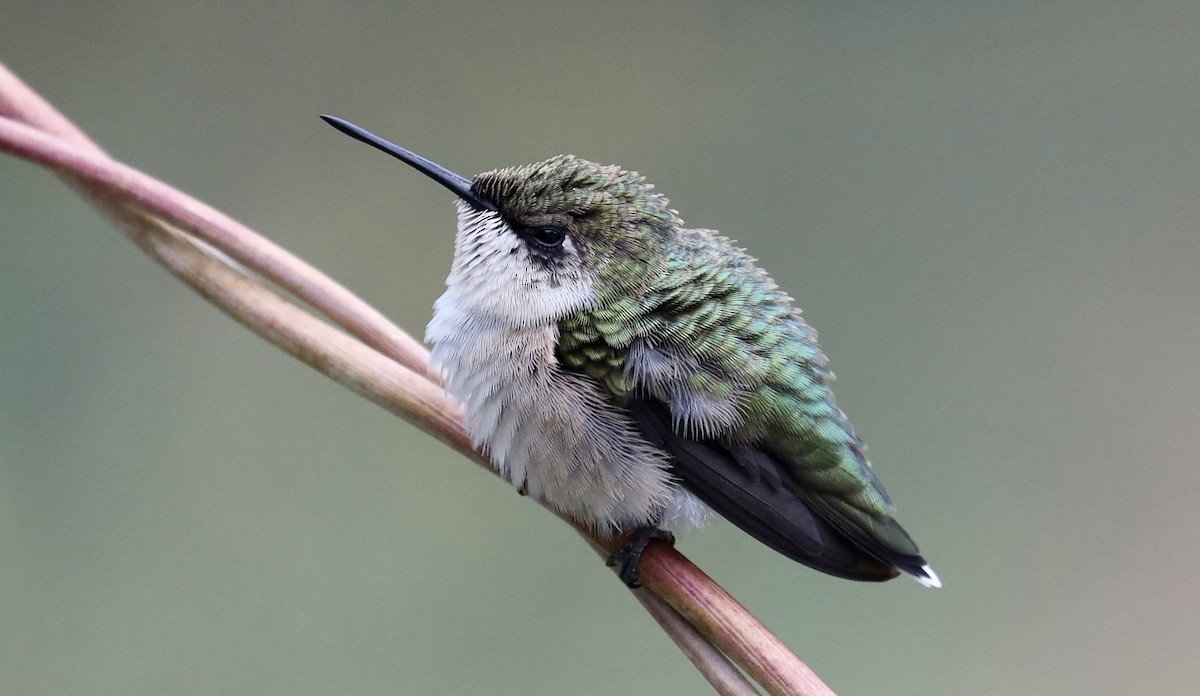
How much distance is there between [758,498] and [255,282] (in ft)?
1.86

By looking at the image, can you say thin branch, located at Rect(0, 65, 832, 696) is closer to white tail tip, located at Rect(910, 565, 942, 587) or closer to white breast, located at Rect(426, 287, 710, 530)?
white breast, located at Rect(426, 287, 710, 530)

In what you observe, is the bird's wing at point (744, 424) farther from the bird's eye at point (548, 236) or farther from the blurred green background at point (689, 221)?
the blurred green background at point (689, 221)

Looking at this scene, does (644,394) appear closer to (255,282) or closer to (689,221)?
(255,282)

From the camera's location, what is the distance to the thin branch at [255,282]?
33.5 inches

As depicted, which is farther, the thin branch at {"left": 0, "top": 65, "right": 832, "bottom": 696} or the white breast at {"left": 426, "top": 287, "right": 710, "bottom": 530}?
the white breast at {"left": 426, "top": 287, "right": 710, "bottom": 530}

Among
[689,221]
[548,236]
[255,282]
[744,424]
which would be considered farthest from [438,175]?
[689,221]

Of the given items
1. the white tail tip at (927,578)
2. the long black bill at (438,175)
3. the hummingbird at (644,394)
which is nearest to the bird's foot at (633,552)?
the hummingbird at (644,394)

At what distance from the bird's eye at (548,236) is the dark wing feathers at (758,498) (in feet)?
0.81

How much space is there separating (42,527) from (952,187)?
275 cm

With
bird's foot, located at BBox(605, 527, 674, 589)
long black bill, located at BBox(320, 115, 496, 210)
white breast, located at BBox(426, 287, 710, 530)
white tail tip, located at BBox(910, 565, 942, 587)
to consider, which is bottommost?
bird's foot, located at BBox(605, 527, 674, 589)

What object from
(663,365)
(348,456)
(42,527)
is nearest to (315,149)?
(348,456)

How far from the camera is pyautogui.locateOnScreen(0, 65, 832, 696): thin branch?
2.80 feet

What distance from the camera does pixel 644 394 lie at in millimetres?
1070

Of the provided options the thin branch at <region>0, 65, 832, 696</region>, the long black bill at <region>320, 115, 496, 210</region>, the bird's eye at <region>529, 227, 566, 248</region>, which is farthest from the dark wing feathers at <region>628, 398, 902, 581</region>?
the long black bill at <region>320, 115, 496, 210</region>
